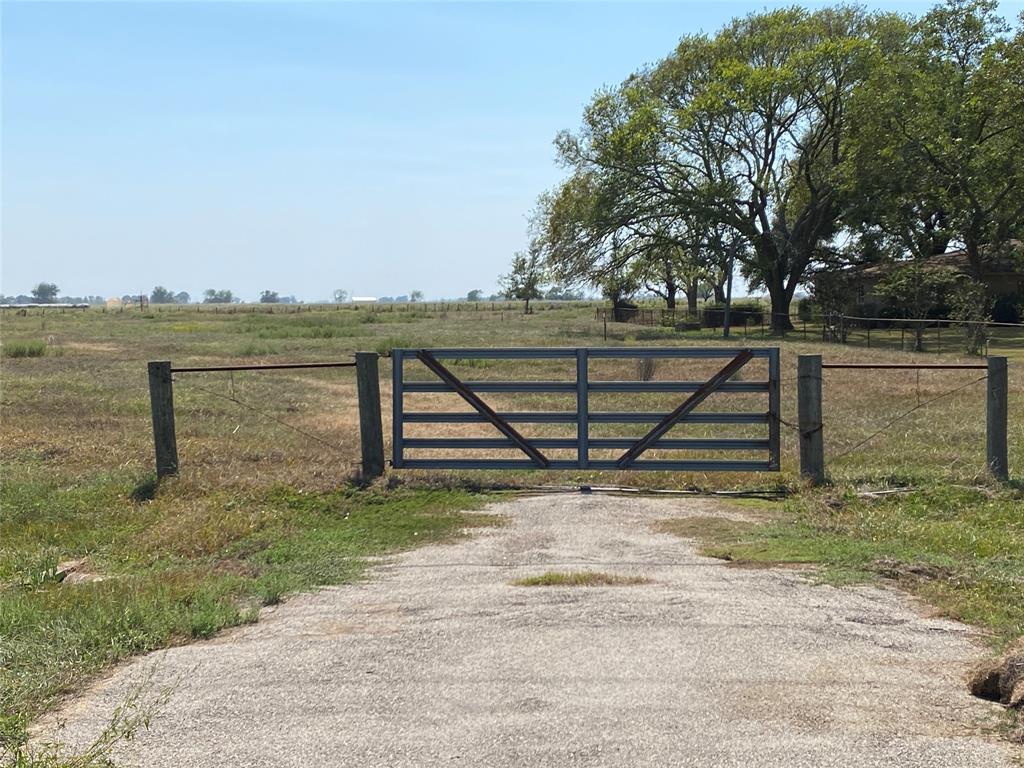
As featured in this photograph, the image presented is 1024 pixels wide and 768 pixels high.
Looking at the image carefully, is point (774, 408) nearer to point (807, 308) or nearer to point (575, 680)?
point (575, 680)

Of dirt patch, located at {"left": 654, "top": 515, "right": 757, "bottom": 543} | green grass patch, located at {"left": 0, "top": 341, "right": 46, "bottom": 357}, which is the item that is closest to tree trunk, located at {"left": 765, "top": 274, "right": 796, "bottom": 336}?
green grass patch, located at {"left": 0, "top": 341, "right": 46, "bottom": 357}

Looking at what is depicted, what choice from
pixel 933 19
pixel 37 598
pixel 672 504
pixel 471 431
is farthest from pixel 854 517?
pixel 933 19

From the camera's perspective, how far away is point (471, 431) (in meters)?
16.8

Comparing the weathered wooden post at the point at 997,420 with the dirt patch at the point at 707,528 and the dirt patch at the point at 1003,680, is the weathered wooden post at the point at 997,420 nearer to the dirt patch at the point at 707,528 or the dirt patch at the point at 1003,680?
the dirt patch at the point at 707,528

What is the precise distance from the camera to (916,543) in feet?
25.3

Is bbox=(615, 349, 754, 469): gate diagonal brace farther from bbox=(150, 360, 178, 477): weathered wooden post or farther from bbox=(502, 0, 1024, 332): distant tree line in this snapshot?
bbox=(502, 0, 1024, 332): distant tree line

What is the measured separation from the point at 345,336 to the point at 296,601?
A: 39.6m

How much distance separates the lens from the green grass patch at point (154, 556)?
5508 mm

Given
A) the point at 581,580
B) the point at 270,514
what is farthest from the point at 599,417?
the point at 581,580

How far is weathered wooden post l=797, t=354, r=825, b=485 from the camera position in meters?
10.0

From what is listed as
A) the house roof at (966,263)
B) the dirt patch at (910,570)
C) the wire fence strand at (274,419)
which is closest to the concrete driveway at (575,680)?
the dirt patch at (910,570)

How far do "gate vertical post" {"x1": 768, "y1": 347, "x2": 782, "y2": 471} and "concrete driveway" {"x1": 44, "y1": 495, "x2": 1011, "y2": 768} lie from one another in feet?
11.4

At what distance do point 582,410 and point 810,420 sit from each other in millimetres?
2416

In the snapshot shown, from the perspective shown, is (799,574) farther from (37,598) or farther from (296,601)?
(37,598)
